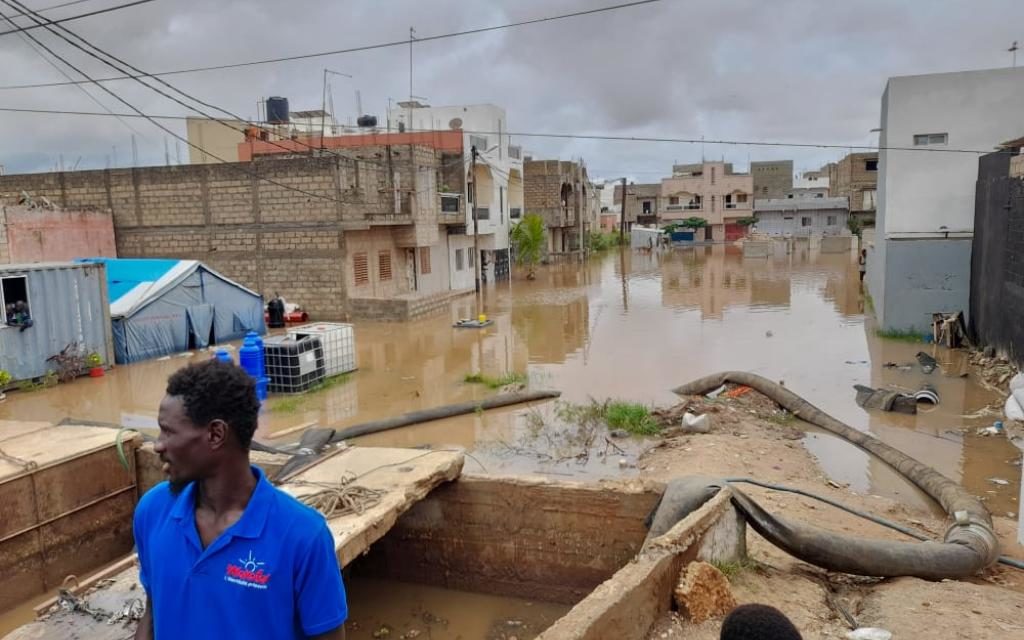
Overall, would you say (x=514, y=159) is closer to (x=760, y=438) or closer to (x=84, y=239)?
(x=84, y=239)

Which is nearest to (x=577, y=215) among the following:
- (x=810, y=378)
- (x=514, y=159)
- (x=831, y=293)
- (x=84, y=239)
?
(x=514, y=159)

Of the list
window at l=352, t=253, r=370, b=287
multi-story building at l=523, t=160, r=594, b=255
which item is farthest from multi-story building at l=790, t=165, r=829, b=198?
window at l=352, t=253, r=370, b=287

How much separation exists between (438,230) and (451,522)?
71.9ft

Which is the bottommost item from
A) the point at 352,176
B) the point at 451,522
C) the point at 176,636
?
the point at 451,522

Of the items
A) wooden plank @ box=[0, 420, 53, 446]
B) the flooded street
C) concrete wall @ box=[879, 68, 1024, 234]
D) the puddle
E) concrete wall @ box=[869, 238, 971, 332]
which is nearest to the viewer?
the puddle

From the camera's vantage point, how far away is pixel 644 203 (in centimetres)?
8231

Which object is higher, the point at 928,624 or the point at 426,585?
the point at 928,624

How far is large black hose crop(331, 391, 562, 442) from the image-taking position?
1077 cm

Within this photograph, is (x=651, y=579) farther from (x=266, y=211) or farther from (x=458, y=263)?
(x=458, y=263)

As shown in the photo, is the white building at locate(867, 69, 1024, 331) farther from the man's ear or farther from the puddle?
the man's ear

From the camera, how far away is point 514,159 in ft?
142

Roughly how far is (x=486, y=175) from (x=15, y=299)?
22694 millimetres

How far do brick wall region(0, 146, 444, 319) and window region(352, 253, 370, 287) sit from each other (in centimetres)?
63

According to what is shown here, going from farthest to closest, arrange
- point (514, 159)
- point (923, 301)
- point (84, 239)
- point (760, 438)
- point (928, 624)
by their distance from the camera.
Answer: point (514, 159) < point (84, 239) < point (923, 301) < point (760, 438) < point (928, 624)
